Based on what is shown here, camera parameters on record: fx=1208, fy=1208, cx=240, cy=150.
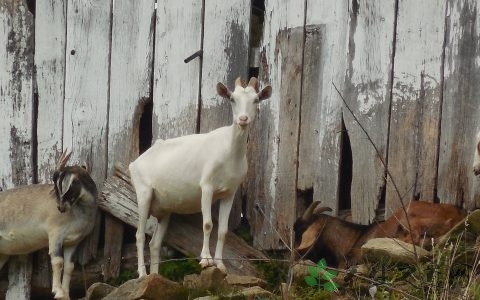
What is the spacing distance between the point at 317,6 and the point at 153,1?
58.1 inches

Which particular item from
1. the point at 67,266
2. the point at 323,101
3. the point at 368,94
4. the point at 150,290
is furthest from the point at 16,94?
the point at 368,94

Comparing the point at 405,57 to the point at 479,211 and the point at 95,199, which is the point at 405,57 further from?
the point at 95,199

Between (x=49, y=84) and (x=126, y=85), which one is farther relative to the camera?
(x=49, y=84)

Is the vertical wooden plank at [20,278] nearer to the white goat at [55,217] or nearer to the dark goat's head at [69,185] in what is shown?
the white goat at [55,217]

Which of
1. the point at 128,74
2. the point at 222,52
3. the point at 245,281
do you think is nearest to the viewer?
the point at 245,281

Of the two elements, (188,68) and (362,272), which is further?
(188,68)

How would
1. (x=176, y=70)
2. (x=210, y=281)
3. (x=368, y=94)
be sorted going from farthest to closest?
(x=176, y=70) → (x=368, y=94) → (x=210, y=281)

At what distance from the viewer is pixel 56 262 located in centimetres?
952

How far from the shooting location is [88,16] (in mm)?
10156

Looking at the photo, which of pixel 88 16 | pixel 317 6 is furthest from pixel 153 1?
pixel 317 6

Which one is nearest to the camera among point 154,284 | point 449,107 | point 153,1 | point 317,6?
point 154,284

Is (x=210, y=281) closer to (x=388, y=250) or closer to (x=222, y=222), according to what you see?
(x=222, y=222)

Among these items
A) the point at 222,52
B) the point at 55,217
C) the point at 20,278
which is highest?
the point at 222,52

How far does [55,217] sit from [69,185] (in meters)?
0.36
